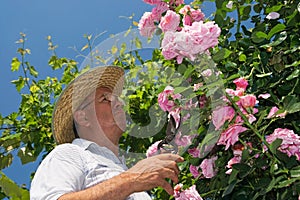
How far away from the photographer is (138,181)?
150 cm

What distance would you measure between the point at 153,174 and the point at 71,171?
302 mm

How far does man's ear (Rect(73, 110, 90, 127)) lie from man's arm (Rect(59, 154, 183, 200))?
0.59m

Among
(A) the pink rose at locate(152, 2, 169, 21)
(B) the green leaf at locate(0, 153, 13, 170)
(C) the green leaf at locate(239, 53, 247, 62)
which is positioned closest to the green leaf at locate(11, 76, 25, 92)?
(B) the green leaf at locate(0, 153, 13, 170)

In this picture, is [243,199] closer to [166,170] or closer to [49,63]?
[166,170]

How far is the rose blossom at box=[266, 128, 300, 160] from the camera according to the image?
1.57 metres

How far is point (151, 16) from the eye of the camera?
6.54 ft

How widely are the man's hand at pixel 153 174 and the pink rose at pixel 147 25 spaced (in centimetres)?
65

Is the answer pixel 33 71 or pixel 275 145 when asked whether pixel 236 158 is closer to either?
pixel 275 145

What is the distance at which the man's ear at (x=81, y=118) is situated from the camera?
2084 mm

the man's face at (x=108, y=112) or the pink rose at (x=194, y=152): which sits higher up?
the man's face at (x=108, y=112)

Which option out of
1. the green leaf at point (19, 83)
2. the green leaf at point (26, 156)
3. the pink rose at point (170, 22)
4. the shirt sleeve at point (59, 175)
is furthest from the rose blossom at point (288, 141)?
the green leaf at point (19, 83)

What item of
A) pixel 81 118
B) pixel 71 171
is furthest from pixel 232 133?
pixel 81 118

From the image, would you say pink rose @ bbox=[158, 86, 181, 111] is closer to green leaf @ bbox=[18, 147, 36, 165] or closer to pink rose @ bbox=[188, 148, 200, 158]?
pink rose @ bbox=[188, 148, 200, 158]

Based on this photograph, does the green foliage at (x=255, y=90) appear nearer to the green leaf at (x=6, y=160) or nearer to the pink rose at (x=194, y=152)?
the pink rose at (x=194, y=152)
